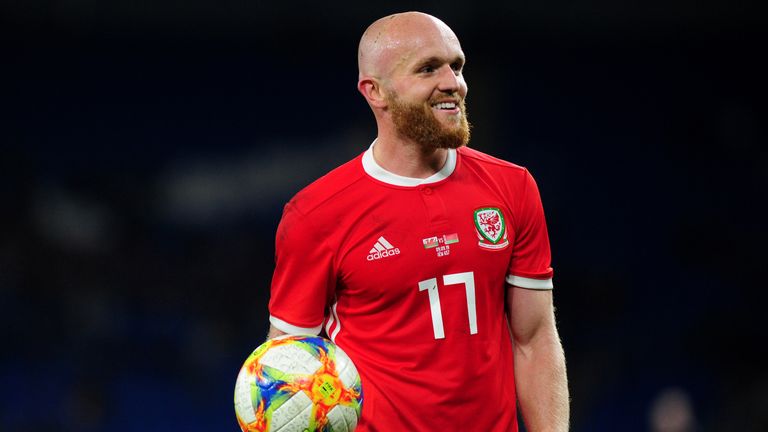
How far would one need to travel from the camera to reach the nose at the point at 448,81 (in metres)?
3.13

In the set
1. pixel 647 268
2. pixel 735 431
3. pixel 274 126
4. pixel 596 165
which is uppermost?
pixel 274 126

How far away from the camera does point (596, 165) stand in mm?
10070

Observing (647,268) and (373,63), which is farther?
(647,268)

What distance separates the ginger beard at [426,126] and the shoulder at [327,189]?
217 millimetres

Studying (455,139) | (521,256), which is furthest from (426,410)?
(455,139)

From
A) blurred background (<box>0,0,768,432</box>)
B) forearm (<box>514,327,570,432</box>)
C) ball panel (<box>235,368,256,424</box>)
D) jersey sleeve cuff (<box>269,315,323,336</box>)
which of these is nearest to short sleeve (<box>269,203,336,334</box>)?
jersey sleeve cuff (<box>269,315,323,336</box>)

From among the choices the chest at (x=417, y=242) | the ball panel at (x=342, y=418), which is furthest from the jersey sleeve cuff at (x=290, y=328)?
the ball panel at (x=342, y=418)

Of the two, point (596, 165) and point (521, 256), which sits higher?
point (521, 256)

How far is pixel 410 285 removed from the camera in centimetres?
316

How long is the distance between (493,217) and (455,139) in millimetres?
280

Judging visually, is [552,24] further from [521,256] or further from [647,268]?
[521,256]

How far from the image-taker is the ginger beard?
3.15m

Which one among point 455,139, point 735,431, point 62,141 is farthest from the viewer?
point 735,431

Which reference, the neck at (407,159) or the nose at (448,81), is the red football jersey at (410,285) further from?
the nose at (448,81)
